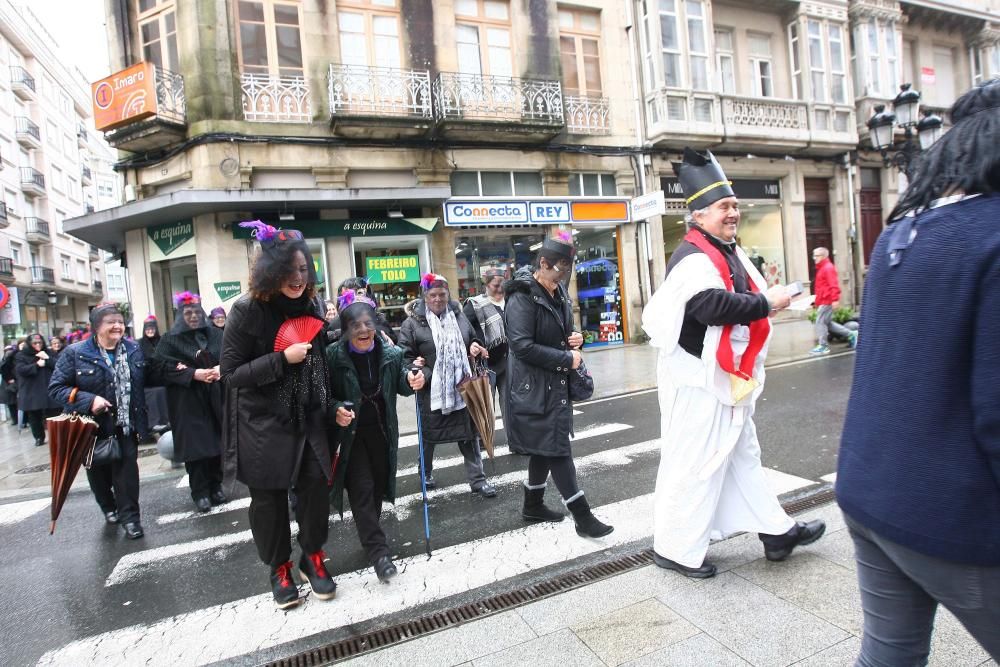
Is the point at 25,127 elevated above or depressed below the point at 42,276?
above

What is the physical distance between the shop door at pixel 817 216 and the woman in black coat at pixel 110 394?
19.6 metres

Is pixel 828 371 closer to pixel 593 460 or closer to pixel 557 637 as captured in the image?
pixel 593 460

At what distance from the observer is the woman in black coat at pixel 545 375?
12.5ft

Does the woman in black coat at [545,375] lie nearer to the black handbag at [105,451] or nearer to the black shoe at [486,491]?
the black shoe at [486,491]

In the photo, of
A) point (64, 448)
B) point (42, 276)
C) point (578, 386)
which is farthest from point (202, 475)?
point (42, 276)

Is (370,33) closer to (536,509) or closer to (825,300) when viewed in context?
(825,300)

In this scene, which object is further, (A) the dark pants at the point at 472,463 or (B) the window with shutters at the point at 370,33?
(B) the window with shutters at the point at 370,33

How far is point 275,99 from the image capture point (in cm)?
1338

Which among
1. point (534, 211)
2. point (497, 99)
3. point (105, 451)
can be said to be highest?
point (497, 99)

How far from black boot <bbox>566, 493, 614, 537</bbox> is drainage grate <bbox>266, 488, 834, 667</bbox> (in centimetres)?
32

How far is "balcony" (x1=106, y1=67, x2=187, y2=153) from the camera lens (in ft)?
41.6

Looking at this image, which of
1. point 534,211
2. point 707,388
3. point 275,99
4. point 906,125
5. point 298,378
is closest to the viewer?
point 707,388

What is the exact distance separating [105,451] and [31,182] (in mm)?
42167

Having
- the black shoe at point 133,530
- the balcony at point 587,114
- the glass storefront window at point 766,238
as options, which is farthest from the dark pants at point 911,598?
the glass storefront window at point 766,238
